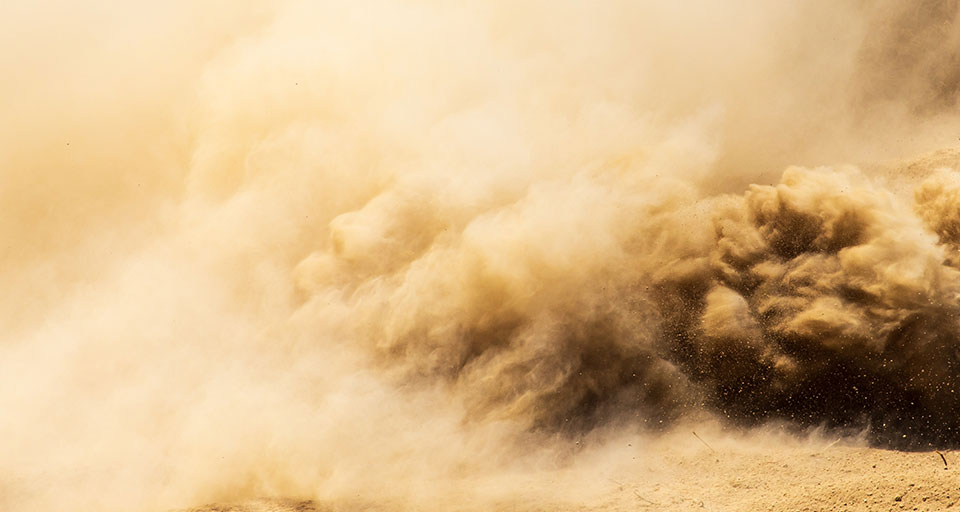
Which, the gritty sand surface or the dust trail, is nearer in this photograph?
the gritty sand surface

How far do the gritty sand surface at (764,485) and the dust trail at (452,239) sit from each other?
0.24 metres

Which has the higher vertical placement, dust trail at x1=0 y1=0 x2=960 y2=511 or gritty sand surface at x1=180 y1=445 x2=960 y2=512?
dust trail at x1=0 y1=0 x2=960 y2=511

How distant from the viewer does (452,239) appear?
1015 centimetres

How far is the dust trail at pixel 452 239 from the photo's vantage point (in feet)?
28.5

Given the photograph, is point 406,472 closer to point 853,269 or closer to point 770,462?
point 770,462

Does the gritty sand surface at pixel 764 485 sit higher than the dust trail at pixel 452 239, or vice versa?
the dust trail at pixel 452 239

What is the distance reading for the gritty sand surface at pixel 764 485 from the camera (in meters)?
7.80

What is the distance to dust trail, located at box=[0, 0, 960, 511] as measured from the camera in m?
8.70

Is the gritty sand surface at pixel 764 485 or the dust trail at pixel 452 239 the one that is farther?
the dust trail at pixel 452 239

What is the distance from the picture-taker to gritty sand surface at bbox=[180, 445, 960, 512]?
7.80 metres

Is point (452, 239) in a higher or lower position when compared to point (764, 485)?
higher

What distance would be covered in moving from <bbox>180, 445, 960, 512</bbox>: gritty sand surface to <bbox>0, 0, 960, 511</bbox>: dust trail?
0.24 meters

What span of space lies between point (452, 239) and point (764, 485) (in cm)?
523

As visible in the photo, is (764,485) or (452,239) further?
(452,239)
